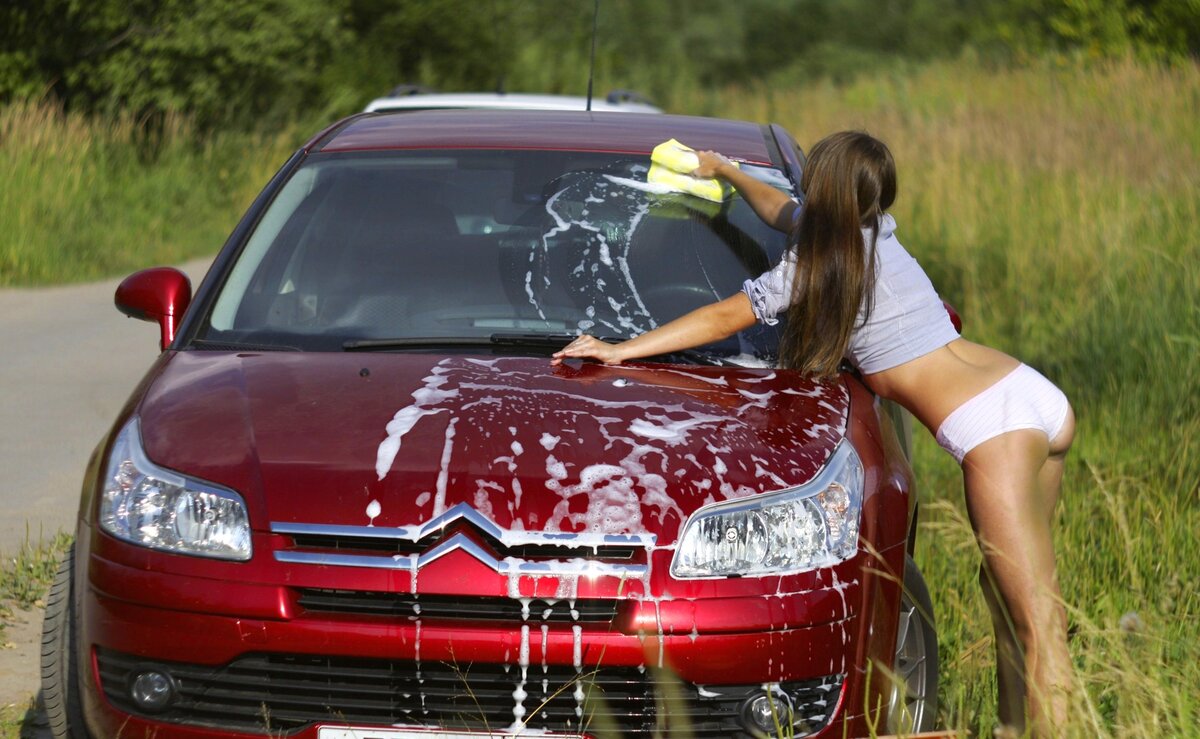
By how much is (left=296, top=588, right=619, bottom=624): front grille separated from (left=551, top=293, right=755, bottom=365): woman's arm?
35.4 inches

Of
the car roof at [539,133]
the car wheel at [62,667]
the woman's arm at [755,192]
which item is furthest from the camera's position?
the car roof at [539,133]

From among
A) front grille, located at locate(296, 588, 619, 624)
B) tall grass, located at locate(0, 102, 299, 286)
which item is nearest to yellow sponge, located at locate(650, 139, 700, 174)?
front grille, located at locate(296, 588, 619, 624)

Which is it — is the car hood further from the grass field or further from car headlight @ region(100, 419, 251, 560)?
the grass field

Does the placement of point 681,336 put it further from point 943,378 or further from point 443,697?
point 443,697

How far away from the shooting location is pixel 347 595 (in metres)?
3.08

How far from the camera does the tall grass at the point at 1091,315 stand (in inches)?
157

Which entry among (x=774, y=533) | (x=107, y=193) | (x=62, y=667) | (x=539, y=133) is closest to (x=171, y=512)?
(x=62, y=667)

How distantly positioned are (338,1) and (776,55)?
106 feet

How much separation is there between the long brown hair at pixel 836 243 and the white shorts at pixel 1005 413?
1.02 feet

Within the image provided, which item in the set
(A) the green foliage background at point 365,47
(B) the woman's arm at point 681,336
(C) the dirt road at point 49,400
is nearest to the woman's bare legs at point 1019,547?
(B) the woman's arm at point 681,336

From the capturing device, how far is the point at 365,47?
2462 cm

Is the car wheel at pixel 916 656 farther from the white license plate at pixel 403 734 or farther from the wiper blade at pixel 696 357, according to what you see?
the white license plate at pixel 403 734

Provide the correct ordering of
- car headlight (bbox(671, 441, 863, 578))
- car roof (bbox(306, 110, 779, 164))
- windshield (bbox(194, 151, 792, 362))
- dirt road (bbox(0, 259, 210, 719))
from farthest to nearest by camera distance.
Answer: dirt road (bbox(0, 259, 210, 719)) → car roof (bbox(306, 110, 779, 164)) → windshield (bbox(194, 151, 792, 362)) → car headlight (bbox(671, 441, 863, 578))

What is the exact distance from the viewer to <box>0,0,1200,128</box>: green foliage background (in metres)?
16.4
